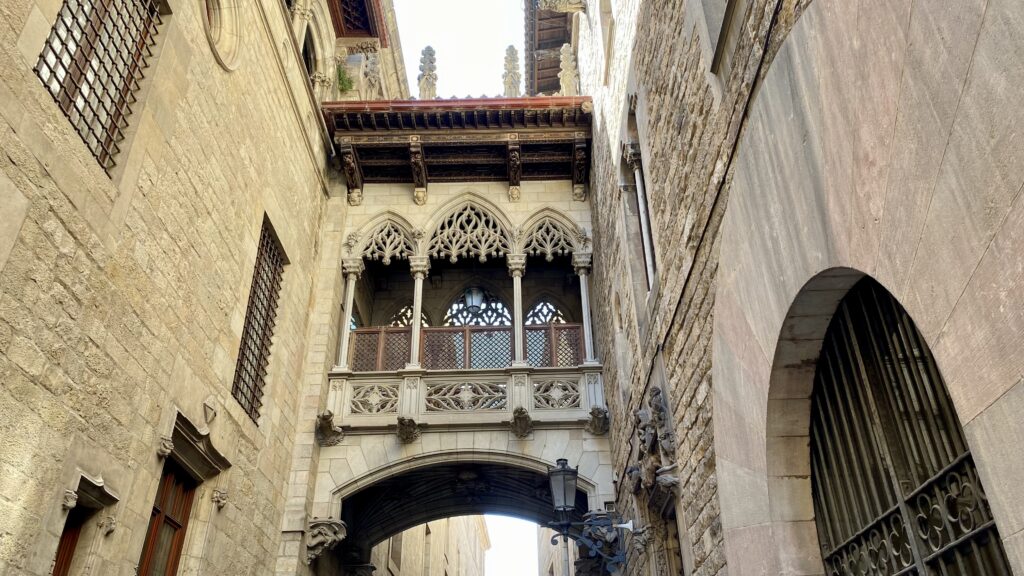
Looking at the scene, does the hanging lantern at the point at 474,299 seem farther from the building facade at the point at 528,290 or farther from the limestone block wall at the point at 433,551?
the limestone block wall at the point at 433,551

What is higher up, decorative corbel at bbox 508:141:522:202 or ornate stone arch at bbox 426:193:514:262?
decorative corbel at bbox 508:141:522:202

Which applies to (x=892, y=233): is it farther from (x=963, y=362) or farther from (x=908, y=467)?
(x=908, y=467)

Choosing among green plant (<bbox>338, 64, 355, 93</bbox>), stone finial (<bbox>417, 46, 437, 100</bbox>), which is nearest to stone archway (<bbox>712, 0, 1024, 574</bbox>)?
stone finial (<bbox>417, 46, 437, 100</bbox>)

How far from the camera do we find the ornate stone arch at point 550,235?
1117cm

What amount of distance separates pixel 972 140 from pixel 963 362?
0.53 m

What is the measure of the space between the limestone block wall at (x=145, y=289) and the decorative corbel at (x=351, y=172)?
6.35 feet

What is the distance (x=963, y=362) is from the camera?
1.71m

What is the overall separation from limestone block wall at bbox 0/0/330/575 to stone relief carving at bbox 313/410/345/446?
41cm

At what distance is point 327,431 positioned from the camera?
9547 mm

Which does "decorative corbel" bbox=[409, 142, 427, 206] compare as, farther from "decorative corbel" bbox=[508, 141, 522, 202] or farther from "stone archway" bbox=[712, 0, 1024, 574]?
"stone archway" bbox=[712, 0, 1024, 574]

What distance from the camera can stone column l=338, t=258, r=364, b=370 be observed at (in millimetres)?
10273

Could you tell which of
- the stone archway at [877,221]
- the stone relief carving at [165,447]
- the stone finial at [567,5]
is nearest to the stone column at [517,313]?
the stone finial at [567,5]

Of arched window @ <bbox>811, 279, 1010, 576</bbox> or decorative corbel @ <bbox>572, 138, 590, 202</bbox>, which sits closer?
→ arched window @ <bbox>811, 279, 1010, 576</bbox>

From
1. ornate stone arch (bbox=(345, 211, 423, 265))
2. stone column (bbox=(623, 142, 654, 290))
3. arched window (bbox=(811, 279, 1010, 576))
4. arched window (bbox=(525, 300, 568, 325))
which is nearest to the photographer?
arched window (bbox=(811, 279, 1010, 576))
